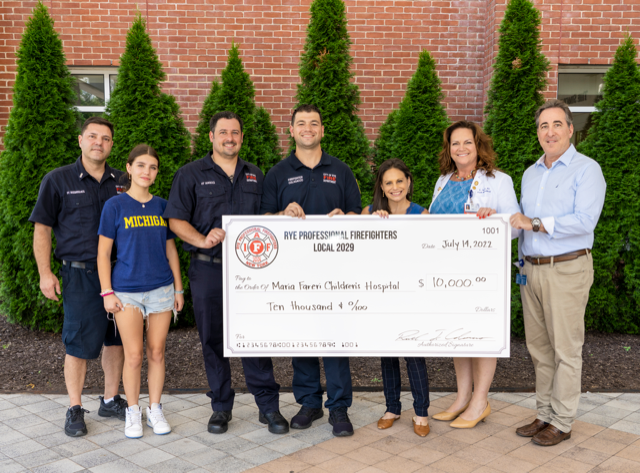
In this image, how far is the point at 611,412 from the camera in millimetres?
4098

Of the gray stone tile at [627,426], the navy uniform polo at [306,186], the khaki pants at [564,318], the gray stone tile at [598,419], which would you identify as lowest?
the gray stone tile at [598,419]

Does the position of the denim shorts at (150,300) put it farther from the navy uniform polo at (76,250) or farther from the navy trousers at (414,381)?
the navy trousers at (414,381)

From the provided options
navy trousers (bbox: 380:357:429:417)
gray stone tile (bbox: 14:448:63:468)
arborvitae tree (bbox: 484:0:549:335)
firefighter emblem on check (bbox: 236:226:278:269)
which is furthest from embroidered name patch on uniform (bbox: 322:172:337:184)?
arborvitae tree (bbox: 484:0:549:335)

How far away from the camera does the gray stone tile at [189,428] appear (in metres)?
3.76

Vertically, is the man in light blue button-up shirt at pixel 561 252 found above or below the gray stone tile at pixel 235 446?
above

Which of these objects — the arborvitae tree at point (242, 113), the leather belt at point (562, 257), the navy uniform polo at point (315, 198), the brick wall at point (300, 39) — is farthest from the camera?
the brick wall at point (300, 39)

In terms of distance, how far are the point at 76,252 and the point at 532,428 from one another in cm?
347

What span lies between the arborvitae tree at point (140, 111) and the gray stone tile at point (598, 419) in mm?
4289

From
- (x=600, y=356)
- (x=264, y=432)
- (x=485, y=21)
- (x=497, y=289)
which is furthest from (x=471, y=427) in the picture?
(x=485, y=21)

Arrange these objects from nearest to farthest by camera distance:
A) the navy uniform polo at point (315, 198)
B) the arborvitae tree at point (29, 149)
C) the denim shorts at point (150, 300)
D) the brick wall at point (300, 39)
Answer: the denim shorts at point (150, 300)
the navy uniform polo at point (315, 198)
the arborvitae tree at point (29, 149)
the brick wall at point (300, 39)

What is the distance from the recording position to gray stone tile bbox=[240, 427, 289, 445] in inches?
143

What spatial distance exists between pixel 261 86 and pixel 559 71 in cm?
431

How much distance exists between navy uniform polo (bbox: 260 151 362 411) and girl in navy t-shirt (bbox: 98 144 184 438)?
0.82 m

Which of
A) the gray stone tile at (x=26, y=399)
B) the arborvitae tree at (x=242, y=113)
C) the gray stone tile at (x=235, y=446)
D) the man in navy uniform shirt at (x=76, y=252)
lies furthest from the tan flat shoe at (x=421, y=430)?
the arborvitae tree at (x=242, y=113)
